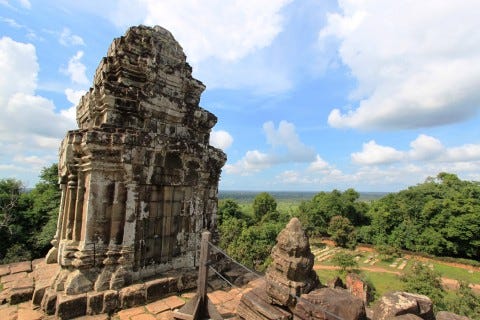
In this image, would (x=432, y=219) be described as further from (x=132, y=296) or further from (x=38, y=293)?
(x=38, y=293)

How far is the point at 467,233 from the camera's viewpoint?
34.6m

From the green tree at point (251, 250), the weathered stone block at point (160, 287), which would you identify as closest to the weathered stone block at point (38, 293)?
the weathered stone block at point (160, 287)

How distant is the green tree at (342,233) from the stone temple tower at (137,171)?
135 feet

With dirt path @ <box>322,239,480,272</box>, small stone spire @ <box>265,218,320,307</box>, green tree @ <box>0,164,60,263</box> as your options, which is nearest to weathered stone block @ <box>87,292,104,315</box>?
small stone spire @ <box>265,218,320,307</box>

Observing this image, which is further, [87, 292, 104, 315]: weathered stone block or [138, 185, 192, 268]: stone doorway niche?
[138, 185, 192, 268]: stone doorway niche

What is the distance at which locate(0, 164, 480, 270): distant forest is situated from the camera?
19000 millimetres

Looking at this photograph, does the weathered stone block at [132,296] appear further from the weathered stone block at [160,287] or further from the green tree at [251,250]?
the green tree at [251,250]

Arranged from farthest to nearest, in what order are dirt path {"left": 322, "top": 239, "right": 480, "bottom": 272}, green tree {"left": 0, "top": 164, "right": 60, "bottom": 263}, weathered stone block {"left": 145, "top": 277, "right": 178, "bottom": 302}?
1. dirt path {"left": 322, "top": 239, "right": 480, "bottom": 272}
2. green tree {"left": 0, "top": 164, "right": 60, "bottom": 263}
3. weathered stone block {"left": 145, "top": 277, "right": 178, "bottom": 302}

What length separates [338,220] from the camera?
4447 centimetres

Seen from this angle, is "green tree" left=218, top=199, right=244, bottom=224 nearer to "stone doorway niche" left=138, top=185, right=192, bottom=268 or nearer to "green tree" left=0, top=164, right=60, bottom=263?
"green tree" left=0, top=164, right=60, bottom=263

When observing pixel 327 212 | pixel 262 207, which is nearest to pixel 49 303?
pixel 262 207

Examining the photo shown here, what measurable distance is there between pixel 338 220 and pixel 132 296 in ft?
145

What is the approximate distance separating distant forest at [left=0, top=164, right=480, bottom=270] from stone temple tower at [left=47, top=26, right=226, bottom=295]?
15210 mm

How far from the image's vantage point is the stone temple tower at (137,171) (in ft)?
→ 15.2
